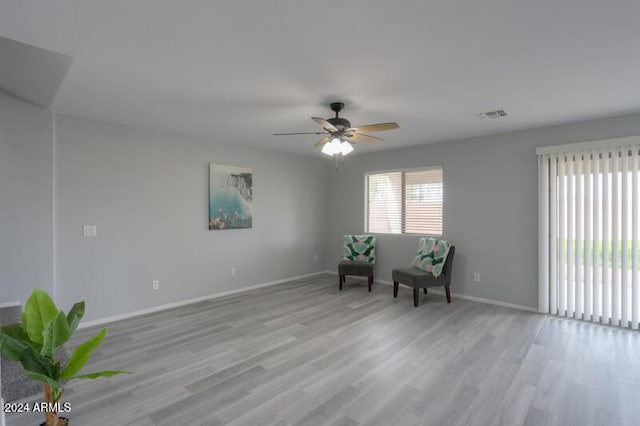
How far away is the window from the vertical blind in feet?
5.02

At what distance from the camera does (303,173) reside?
21.1 feet

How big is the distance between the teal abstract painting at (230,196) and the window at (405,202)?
2.35 m

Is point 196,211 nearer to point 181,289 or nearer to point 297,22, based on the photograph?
point 181,289

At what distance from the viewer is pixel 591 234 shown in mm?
3920

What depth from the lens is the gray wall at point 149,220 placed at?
3.71m

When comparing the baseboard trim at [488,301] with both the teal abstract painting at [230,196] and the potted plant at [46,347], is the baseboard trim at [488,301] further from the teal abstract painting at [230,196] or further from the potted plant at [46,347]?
the potted plant at [46,347]

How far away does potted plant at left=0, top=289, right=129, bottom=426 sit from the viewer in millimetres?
1187

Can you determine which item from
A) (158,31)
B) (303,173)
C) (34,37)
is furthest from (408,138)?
(34,37)

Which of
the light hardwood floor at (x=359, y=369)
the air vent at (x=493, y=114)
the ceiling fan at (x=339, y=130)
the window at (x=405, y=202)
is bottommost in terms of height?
the light hardwood floor at (x=359, y=369)

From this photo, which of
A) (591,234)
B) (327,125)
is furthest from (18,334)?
(591,234)

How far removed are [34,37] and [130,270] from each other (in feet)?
9.47

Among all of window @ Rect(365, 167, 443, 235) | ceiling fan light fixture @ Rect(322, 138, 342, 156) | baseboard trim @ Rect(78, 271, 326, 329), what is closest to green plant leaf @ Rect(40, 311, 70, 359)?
ceiling fan light fixture @ Rect(322, 138, 342, 156)

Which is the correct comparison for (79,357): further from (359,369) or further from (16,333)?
(359,369)

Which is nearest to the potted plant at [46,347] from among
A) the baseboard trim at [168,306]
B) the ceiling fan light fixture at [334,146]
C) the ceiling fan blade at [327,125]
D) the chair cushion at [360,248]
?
the ceiling fan blade at [327,125]
